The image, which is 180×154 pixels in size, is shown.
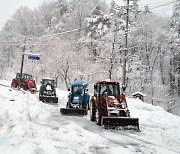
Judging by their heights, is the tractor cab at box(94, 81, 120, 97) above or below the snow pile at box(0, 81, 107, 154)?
above

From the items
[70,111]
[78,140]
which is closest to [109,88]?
[70,111]

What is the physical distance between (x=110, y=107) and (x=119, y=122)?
104cm

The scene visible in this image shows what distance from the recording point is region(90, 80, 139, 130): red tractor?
38.3ft

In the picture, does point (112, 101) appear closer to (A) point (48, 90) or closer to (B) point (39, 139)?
(B) point (39, 139)

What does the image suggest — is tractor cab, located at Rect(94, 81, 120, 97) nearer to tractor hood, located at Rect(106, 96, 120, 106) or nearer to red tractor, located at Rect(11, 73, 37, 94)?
tractor hood, located at Rect(106, 96, 120, 106)

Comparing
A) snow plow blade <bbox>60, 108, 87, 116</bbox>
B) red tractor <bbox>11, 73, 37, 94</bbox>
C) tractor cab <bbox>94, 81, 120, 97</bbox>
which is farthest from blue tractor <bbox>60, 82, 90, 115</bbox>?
red tractor <bbox>11, 73, 37, 94</bbox>

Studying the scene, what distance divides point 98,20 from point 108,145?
40.8 metres

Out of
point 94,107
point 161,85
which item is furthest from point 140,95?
point 94,107

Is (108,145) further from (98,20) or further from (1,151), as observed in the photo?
(98,20)

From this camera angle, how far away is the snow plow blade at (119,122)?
38.2 ft

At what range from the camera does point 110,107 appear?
12.5m

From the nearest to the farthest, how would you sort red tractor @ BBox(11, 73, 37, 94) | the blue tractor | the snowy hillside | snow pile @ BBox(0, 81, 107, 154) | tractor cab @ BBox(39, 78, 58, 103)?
snow pile @ BBox(0, 81, 107, 154) < the snowy hillside < the blue tractor < tractor cab @ BBox(39, 78, 58, 103) < red tractor @ BBox(11, 73, 37, 94)

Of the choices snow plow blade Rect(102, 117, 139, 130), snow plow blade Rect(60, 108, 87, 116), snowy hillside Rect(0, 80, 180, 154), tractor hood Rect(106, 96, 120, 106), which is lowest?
snowy hillside Rect(0, 80, 180, 154)

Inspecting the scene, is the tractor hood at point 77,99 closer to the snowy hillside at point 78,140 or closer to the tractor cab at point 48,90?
the tractor cab at point 48,90
